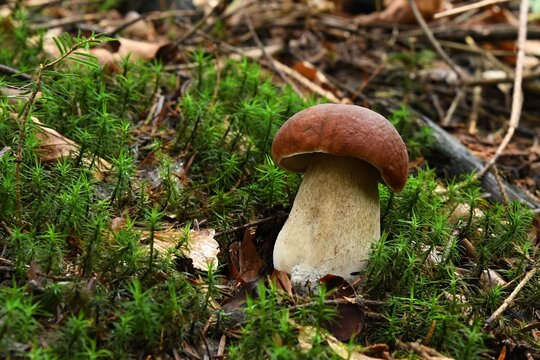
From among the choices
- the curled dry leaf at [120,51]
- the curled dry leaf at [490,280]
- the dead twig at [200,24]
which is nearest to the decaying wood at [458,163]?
the curled dry leaf at [490,280]

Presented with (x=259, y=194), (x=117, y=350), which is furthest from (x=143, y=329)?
(x=259, y=194)

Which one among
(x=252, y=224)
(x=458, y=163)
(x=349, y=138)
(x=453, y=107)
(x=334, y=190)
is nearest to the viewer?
(x=349, y=138)

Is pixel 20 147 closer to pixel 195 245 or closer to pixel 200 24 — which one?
pixel 195 245

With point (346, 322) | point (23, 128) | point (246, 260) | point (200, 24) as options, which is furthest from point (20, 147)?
point (200, 24)

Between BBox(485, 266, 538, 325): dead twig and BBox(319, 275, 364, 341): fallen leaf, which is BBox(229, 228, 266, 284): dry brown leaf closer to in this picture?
BBox(319, 275, 364, 341): fallen leaf

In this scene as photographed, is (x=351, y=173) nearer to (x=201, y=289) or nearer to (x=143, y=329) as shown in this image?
(x=201, y=289)

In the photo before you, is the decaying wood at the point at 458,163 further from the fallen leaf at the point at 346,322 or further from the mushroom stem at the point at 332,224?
the fallen leaf at the point at 346,322

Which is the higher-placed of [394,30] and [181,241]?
[181,241]
